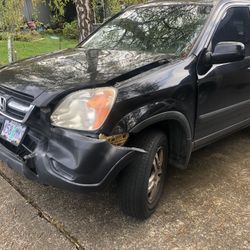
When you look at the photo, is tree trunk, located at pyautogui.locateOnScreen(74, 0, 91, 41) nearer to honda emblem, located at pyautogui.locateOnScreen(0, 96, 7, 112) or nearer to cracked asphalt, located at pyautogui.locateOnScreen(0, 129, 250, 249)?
cracked asphalt, located at pyautogui.locateOnScreen(0, 129, 250, 249)

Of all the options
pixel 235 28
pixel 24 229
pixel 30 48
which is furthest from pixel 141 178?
pixel 30 48

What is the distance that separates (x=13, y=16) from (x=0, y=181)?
5307 mm

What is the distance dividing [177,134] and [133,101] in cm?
74

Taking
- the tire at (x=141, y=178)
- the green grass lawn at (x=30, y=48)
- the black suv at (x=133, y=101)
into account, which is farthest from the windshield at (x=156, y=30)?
the green grass lawn at (x=30, y=48)

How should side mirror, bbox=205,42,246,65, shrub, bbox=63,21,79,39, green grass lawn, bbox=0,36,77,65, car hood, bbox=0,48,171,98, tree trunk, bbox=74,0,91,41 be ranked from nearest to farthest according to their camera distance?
car hood, bbox=0,48,171,98 < side mirror, bbox=205,42,246,65 < tree trunk, bbox=74,0,91,41 < green grass lawn, bbox=0,36,77,65 < shrub, bbox=63,21,79,39

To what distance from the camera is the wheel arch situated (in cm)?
301

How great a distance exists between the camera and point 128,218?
3104mm

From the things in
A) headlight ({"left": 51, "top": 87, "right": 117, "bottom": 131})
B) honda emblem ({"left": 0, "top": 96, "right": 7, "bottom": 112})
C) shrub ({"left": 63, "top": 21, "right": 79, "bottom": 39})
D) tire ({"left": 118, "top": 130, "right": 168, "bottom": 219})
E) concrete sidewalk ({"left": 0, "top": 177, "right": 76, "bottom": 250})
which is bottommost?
shrub ({"left": 63, "top": 21, "right": 79, "bottom": 39})

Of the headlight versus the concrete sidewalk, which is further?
the concrete sidewalk

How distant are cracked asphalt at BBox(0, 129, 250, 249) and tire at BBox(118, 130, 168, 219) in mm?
172

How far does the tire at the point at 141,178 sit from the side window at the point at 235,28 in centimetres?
109

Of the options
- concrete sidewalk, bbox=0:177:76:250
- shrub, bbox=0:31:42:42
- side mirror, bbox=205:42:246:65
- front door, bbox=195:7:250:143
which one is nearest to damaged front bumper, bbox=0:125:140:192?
concrete sidewalk, bbox=0:177:76:250

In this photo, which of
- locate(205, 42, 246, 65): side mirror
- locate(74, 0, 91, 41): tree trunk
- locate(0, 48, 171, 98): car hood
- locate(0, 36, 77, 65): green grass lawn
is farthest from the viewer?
locate(0, 36, 77, 65): green grass lawn

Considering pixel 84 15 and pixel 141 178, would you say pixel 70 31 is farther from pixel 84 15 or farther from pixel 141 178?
pixel 141 178
